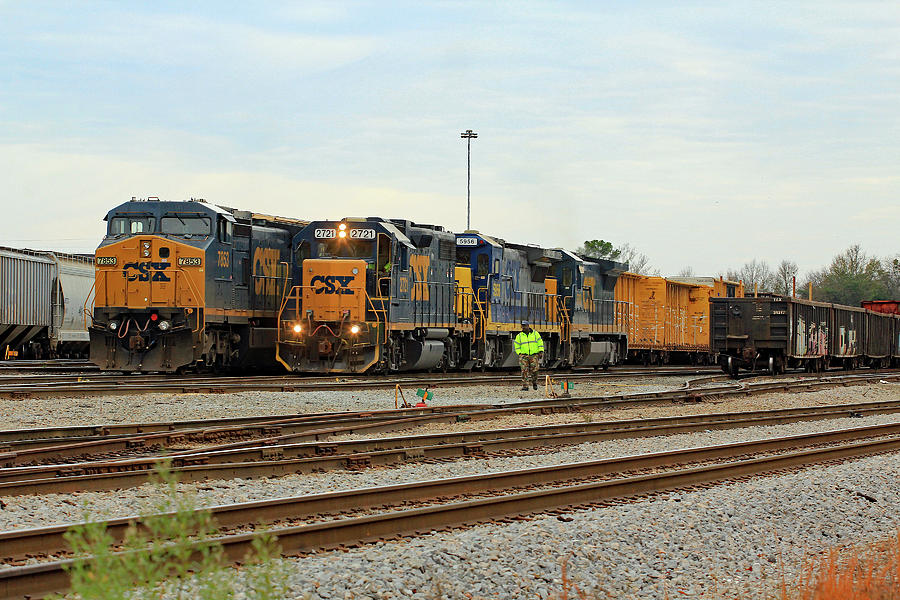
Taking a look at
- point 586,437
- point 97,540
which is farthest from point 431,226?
point 97,540

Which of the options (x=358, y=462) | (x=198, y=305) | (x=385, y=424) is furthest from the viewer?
(x=198, y=305)

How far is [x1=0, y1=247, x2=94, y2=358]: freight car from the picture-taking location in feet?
93.7

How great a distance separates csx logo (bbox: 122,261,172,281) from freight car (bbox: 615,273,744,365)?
16981 millimetres

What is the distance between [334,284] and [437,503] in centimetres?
1400

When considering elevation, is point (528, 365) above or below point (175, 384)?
above

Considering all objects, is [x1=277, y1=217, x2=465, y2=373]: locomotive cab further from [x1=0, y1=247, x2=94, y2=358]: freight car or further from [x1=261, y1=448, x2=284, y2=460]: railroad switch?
[x1=261, y1=448, x2=284, y2=460]: railroad switch

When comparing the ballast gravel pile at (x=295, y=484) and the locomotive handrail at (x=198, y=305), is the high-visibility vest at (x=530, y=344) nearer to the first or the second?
the locomotive handrail at (x=198, y=305)

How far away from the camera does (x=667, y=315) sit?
37531 millimetres

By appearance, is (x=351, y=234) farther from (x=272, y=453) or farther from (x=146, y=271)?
(x=272, y=453)

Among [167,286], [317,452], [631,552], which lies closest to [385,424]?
[317,452]

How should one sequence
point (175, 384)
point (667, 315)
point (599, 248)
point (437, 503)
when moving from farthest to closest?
point (599, 248) → point (667, 315) → point (175, 384) → point (437, 503)

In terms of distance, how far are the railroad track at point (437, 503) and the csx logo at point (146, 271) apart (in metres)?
12.9

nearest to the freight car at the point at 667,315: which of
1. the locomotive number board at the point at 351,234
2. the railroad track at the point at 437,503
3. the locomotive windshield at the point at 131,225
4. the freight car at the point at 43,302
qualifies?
the locomotive number board at the point at 351,234

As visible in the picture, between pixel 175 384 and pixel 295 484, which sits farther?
pixel 175 384
